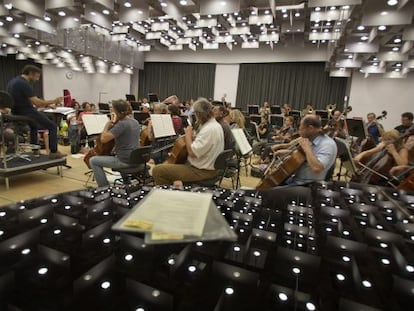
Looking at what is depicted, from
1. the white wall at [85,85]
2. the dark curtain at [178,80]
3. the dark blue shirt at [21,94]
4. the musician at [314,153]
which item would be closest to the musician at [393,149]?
the musician at [314,153]

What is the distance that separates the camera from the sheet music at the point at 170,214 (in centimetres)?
84

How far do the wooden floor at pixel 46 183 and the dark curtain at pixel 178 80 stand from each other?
9458 mm

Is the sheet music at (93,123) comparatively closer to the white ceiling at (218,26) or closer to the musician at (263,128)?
the white ceiling at (218,26)

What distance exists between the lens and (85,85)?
17000mm

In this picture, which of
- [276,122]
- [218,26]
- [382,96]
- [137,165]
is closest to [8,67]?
[218,26]

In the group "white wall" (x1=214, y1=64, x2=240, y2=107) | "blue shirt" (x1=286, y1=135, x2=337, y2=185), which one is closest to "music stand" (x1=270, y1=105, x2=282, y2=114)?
"white wall" (x1=214, y1=64, x2=240, y2=107)

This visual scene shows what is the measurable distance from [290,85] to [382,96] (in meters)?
4.07

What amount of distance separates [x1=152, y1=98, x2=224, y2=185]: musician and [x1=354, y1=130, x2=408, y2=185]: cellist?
1.89m

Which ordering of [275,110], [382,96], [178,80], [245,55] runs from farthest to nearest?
[178,80]
[245,55]
[382,96]
[275,110]

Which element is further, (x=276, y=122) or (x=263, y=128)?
(x=276, y=122)

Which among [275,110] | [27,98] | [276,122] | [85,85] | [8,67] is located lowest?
[276,122]

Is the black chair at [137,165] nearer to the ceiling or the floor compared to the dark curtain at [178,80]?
nearer to the floor

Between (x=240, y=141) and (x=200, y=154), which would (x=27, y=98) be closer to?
(x=200, y=154)

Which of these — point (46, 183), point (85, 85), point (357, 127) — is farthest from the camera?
point (85, 85)
